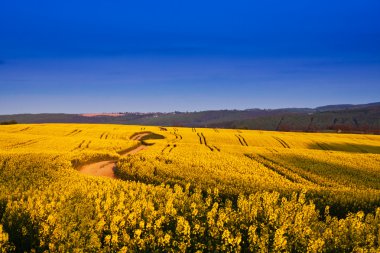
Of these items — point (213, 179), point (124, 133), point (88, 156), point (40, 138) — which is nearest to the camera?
point (213, 179)

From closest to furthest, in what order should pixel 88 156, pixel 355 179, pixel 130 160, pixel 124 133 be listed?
pixel 355 179 < pixel 130 160 < pixel 88 156 < pixel 124 133

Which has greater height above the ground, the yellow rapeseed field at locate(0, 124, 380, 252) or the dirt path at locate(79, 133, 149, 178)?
the yellow rapeseed field at locate(0, 124, 380, 252)

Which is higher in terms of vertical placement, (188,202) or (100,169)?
(188,202)

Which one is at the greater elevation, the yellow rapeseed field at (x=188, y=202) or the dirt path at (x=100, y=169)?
the yellow rapeseed field at (x=188, y=202)

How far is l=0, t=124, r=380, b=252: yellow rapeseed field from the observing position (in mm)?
15852

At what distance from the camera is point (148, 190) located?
2850cm

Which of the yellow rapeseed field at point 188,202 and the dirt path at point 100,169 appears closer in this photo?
the yellow rapeseed field at point 188,202

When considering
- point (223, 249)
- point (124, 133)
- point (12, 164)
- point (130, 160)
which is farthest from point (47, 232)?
point (124, 133)

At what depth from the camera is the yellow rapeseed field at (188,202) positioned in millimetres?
15852

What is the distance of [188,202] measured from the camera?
23.5m

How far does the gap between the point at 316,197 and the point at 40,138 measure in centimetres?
5846

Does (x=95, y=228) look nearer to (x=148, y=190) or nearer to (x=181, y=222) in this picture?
(x=181, y=222)

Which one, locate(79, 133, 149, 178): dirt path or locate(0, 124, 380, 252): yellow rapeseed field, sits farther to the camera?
locate(79, 133, 149, 178): dirt path

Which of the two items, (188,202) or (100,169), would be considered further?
(100,169)
